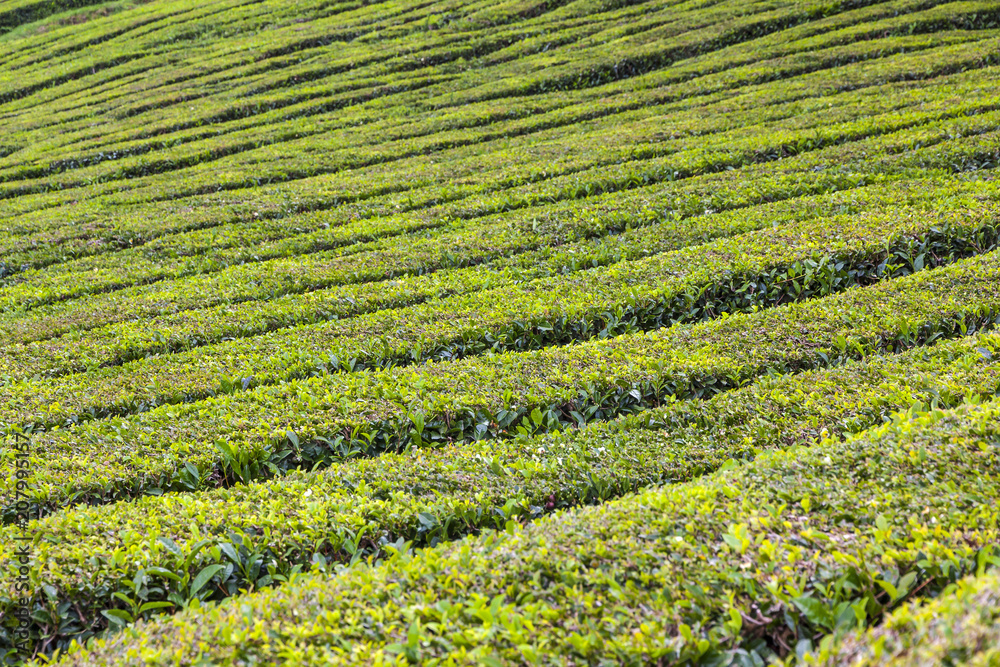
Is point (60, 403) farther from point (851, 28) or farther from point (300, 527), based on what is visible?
point (851, 28)

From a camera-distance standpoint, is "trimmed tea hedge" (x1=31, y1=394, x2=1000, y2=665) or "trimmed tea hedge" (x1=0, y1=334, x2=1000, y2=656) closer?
"trimmed tea hedge" (x1=31, y1=394, x2=1000, y2=665)

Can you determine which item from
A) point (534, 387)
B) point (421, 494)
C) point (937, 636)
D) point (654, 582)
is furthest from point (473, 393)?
point (937, 636)

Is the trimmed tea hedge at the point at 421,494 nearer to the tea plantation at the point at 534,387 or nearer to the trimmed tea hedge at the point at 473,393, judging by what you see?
the tea plantation at the point at 534,387

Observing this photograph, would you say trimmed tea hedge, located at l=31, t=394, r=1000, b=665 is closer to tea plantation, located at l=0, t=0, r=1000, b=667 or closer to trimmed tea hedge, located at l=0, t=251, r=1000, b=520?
tea plantation, located at l=0, t=0, r=1000, b=667

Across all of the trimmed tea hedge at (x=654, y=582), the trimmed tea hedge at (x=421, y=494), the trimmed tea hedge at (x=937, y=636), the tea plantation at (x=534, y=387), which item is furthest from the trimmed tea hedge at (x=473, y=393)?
the trimmed tea hedge at (x=937, y=636)

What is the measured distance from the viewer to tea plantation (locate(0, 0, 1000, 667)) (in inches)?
154

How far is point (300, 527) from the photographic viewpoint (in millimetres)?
5254

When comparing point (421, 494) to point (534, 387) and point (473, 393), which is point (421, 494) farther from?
point (534, 387)

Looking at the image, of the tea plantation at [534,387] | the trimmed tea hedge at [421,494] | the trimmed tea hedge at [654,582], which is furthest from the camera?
the trimmed tea hedge at [421,494]

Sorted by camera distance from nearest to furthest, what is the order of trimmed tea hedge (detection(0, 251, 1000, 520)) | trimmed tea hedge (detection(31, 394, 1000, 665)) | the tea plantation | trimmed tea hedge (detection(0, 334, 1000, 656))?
trimmed tea hedge (detection(31, 394, 1000, 665)) → the tea plantation → trimmed tea hedge (detection(0, 334, 1000, 656)) → trimmed tea hedge (detection(0, 251, 1000, 520))

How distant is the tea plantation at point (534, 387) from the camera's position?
3.92 meters

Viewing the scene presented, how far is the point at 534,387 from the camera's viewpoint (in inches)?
277

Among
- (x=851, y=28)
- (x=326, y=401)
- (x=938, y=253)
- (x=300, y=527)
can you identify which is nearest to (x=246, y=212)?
(x=326, y=401)

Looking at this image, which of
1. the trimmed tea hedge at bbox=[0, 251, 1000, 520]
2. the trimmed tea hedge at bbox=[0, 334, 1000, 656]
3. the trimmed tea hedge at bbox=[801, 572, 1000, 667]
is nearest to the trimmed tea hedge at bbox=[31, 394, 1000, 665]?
the trimmed tea hedge at bbox=[801, 572, 1000, 667]
